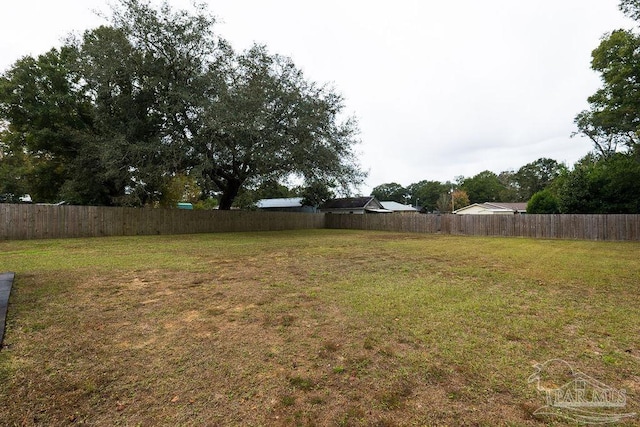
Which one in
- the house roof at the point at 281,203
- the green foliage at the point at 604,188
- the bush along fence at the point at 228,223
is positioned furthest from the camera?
the house roof at the point at 281,203

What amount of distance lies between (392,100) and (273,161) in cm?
732

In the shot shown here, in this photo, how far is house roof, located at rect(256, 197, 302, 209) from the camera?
35.7 m

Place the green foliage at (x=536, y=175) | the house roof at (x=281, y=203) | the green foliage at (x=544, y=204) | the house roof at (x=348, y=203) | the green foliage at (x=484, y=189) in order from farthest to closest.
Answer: the green foliage at (x=484, y=189)
the green foliage at (x=536, y=175)
the house roof at (x=281, y=203)
the house roof at (x=348, y=203)
the green foliage at (x=544, y=204)

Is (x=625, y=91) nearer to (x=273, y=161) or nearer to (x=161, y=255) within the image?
(x=273, y=161)

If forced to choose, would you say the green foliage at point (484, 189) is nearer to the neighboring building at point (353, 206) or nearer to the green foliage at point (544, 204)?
the neighboring building at point (353, 206)

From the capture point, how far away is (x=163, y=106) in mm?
13430

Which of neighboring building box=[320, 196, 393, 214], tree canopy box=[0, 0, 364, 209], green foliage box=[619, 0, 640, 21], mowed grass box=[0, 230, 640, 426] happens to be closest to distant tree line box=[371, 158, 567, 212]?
neighboring building box=[320, 196, 393, 214]

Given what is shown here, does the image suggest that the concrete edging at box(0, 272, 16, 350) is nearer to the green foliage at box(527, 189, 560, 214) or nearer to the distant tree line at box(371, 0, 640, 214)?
the distant tree line at box(371, 0, 640, 214)

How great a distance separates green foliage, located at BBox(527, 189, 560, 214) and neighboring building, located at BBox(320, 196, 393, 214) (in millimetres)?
16041

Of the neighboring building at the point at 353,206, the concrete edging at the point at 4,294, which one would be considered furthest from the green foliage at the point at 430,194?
the concrete edging at the point at 4,294

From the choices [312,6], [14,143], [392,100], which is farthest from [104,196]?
[392,100]

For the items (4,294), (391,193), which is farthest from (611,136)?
(391,193)

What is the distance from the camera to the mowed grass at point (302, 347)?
5.61 feet

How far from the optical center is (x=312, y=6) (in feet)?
35.4
